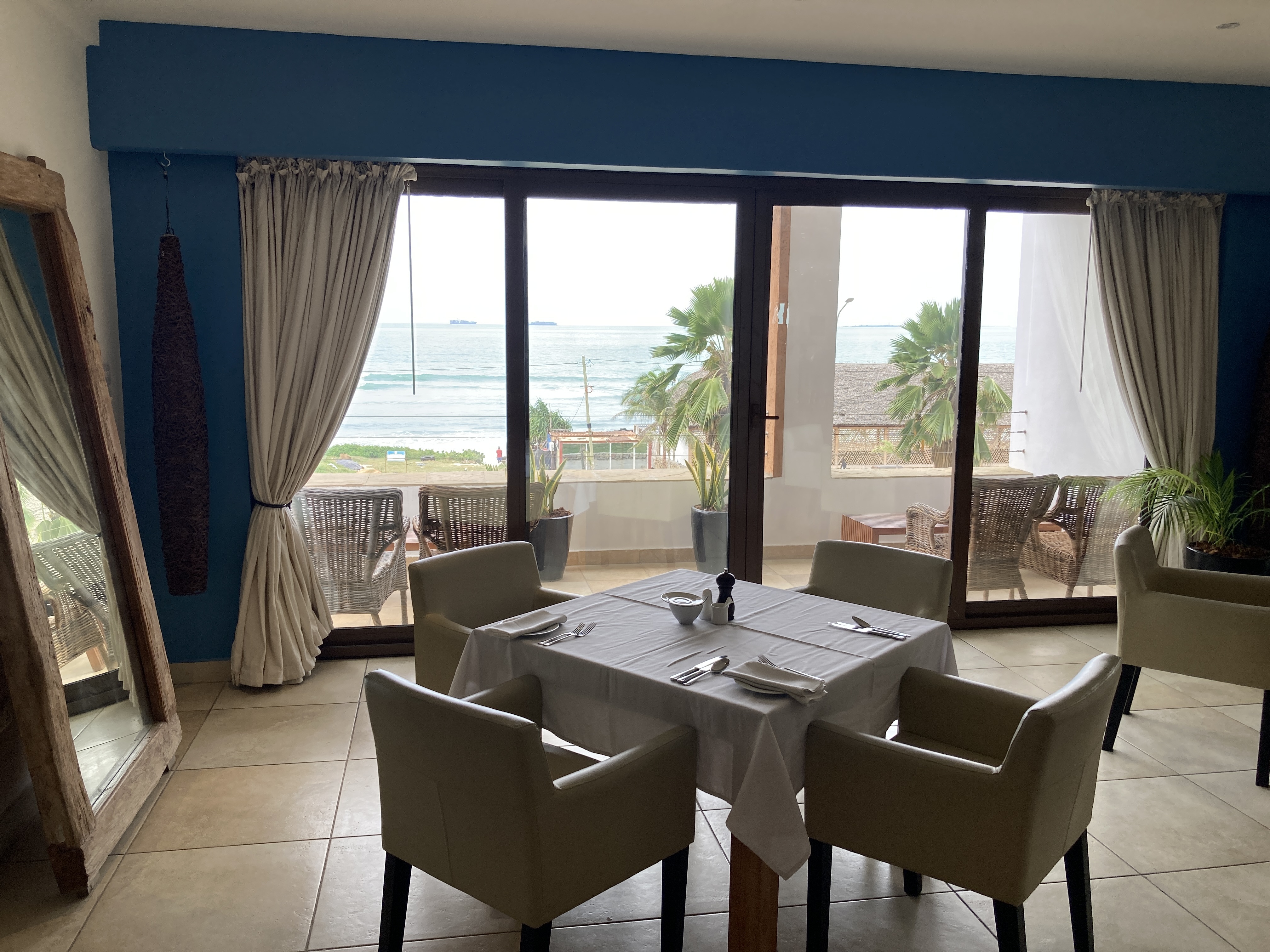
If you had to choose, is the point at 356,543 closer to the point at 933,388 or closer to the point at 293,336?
the point at 293,336

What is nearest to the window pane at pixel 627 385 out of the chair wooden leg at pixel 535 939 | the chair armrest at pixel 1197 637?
the chair armrest at pixel 1197 637

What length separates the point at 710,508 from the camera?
4.58m

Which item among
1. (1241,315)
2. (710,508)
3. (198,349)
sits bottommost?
(710,508)

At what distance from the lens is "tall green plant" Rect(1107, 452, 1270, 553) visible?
173 inches

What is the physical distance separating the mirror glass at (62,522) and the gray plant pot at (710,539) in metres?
2.55

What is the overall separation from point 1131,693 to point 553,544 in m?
2.62

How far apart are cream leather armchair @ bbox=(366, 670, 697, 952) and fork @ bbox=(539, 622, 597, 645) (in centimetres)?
49

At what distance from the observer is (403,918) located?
2078 millimetres

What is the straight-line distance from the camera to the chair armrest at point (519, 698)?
2.32m

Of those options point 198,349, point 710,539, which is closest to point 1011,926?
point 710,539

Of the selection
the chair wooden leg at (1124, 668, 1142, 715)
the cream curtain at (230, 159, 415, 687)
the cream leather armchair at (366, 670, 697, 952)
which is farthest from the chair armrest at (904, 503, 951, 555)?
the cream leather armchair at (366, 670, 697, 952)

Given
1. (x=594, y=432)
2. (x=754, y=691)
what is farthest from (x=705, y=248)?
(x=754, y=691)

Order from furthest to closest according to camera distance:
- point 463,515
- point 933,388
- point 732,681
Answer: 1. point 933,388
2. point 463,515
3. point 732,681

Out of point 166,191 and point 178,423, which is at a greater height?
point 166,191
